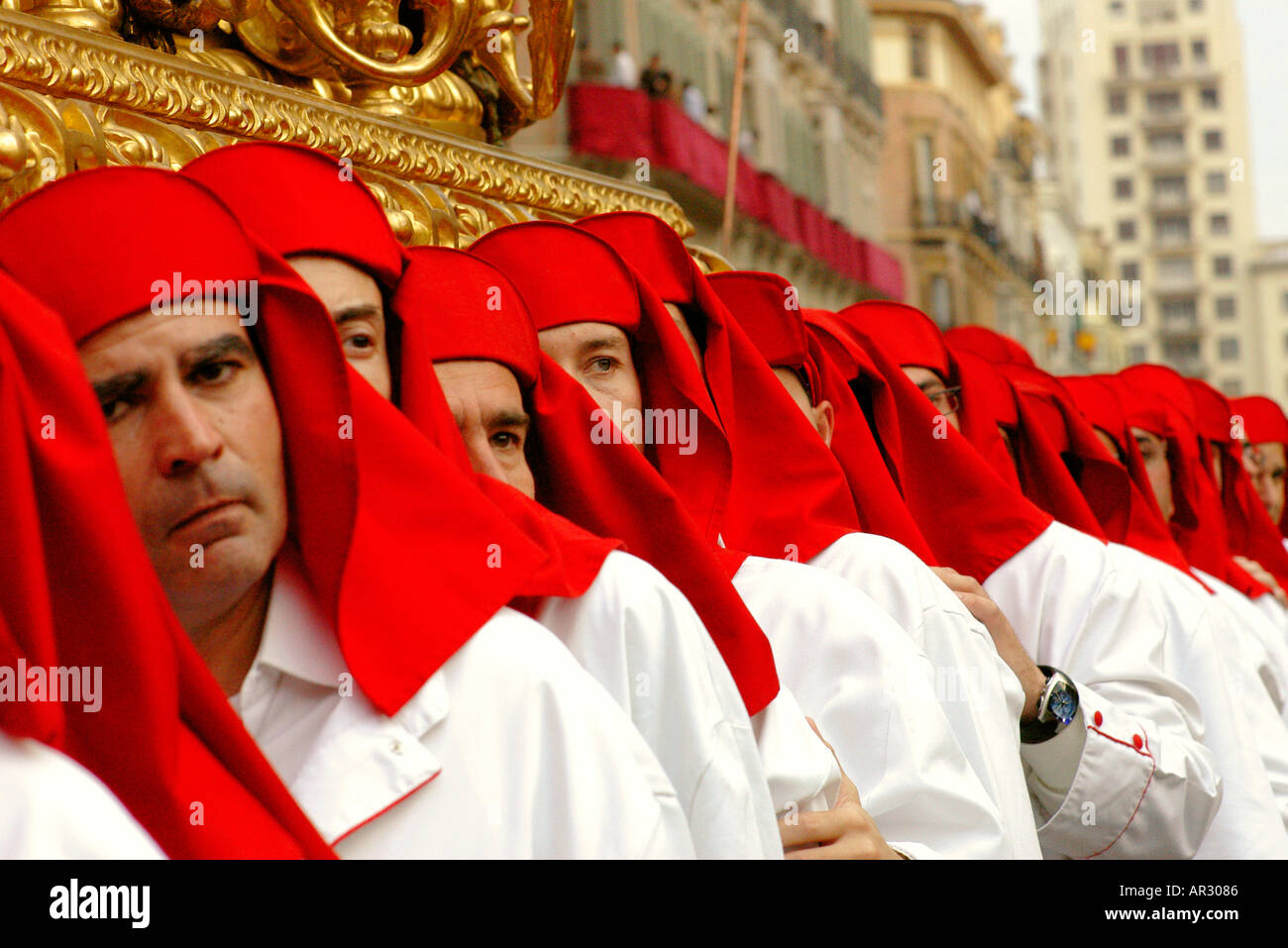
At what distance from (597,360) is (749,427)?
0.48 metres

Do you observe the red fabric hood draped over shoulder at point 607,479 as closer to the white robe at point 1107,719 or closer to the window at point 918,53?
the white robe at point 1107,719

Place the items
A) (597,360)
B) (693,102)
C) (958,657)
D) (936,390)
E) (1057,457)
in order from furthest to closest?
(693,102)
(1057,457)
(936,390)
(958,657)
(597,360)

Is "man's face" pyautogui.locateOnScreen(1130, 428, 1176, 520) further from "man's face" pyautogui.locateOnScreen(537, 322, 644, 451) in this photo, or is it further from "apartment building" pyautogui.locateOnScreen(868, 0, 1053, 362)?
"apartment building" pyautogui.locateOnScreen(868, 0, 1053, 362)

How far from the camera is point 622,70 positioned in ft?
62.4

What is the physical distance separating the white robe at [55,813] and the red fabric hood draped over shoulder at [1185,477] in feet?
16.3

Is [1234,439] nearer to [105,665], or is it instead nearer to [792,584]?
[792,584]

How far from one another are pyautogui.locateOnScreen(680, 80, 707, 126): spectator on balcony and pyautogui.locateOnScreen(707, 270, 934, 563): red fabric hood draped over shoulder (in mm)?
16836

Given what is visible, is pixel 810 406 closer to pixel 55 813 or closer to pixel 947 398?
pixel 947 398

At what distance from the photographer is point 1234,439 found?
24.5ft

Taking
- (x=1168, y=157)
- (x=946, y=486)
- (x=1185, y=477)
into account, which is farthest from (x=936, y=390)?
(x=1168, y=157)

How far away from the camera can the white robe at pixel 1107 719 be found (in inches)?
149

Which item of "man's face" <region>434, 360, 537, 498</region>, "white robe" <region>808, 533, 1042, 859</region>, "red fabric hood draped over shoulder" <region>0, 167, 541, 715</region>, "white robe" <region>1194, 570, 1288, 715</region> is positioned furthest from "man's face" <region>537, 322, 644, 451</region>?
"white robe" <region>1194, 570, 1288, 715</region>
